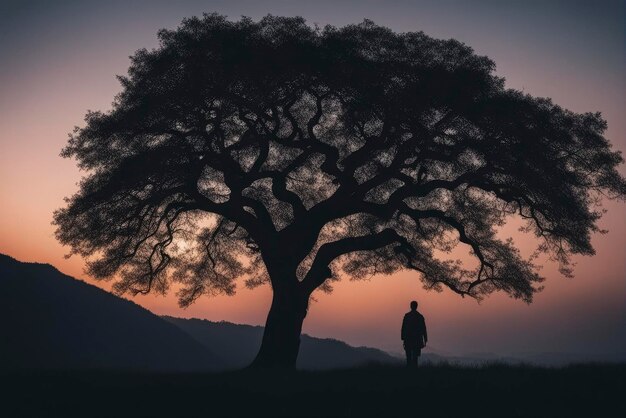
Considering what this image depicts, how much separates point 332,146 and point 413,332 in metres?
7.68

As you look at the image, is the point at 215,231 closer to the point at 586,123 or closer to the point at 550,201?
the point at 550,201

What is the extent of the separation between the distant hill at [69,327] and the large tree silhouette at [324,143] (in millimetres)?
70316

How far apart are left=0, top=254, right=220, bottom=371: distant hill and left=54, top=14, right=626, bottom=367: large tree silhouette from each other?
231 feet

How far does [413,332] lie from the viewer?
1931 centimetres

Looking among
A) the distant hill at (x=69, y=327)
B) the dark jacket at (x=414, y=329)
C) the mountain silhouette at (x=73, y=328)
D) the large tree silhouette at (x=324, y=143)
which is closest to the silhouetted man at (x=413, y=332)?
the dark jacket at (x=414, y=329)

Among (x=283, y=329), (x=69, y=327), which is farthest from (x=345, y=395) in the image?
(x=69, y=327)

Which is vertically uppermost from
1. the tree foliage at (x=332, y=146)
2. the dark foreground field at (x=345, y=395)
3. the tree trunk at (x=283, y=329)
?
the tree foliage at (x=332, y=146)

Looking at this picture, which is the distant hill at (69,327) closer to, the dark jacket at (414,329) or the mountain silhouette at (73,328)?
the mountain silhouette at (73,328)

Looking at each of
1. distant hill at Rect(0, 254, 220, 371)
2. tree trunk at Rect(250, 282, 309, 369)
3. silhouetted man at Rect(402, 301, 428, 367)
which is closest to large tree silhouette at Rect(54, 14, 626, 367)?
tree trunk at Rect(250, 282, 309, 369)

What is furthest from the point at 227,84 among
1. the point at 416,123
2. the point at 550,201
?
the point at 550,201

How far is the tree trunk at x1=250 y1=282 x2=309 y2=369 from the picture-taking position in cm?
2122

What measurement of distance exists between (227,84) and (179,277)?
11.4 m

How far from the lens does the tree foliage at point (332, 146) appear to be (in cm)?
1981

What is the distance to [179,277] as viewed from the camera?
2759 cm
